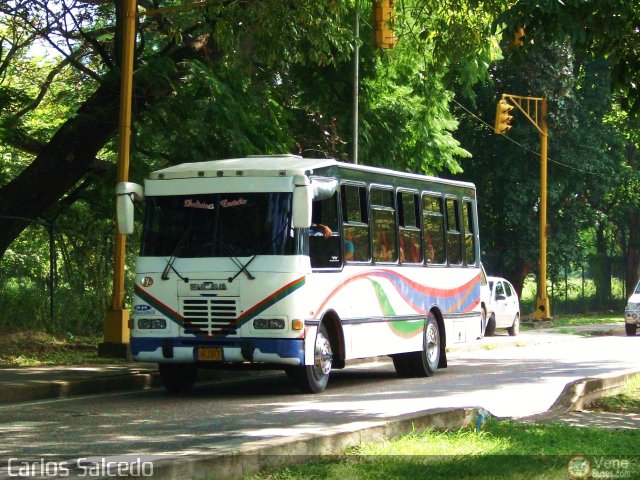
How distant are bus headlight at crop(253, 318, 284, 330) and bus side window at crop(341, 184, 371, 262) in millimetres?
2143

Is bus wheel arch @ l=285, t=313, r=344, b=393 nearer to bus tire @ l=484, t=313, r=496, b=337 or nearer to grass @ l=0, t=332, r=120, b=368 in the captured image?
grass @ l=0, t=332, r=120, b=368

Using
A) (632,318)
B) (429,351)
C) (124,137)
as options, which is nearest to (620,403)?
(429,351)

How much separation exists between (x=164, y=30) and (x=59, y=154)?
3047mm

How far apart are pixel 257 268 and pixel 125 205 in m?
2.19

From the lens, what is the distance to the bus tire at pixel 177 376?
54.7ft

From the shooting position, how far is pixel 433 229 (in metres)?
20.7

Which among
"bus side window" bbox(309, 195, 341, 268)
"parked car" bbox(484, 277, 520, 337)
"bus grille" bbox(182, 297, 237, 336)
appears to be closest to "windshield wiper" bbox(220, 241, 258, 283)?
"bus grille" bbox(182, 297, 237, 336)

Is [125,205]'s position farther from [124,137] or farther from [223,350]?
[124,137]

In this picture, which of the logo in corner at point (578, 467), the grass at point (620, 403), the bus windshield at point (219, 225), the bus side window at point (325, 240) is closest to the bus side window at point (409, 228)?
the bus side window at point (325, 240)

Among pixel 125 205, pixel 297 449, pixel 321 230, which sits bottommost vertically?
pixel 297 449

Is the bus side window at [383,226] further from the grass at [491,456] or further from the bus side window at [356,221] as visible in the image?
the grass at [491,456]

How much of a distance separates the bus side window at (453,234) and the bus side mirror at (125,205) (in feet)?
22.1

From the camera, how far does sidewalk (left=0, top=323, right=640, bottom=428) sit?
1299cm

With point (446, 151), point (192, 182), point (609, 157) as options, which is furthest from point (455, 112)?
point (192, 182)
